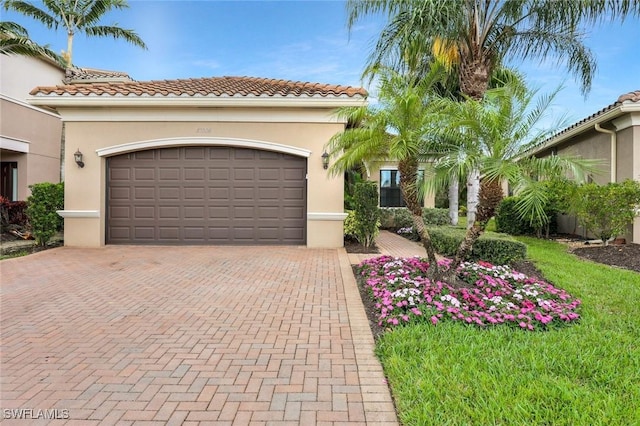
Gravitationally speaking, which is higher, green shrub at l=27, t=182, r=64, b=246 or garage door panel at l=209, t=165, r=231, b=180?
garage door panel at l=209, t=165, r=231, b=180

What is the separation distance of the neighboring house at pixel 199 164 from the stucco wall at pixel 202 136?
0.03 m

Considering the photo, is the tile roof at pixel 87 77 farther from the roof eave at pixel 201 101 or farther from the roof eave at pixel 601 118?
the roof eave at pixel 601 118

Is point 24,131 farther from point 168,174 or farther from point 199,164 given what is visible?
point 199,164

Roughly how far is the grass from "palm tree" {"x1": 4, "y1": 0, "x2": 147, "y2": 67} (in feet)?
66.9

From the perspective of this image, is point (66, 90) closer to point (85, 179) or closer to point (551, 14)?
point (85, 179)

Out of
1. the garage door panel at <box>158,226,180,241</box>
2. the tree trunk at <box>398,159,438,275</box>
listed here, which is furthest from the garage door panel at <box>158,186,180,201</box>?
the tree trunk at <box>398,159,438,275</box>

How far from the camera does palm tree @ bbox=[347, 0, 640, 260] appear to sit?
8.82 m

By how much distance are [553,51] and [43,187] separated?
15376mm

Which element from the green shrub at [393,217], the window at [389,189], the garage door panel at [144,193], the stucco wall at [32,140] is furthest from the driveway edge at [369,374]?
the stucco wall at [32,140]

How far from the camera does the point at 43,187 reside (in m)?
10.3

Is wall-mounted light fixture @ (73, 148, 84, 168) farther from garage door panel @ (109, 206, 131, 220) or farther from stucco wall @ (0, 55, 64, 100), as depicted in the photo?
stucco wall @ (0, 55, 64, 100)

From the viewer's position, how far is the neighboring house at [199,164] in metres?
10.1

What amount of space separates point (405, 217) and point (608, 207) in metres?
7.93

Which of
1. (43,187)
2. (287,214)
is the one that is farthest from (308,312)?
(43,187)
